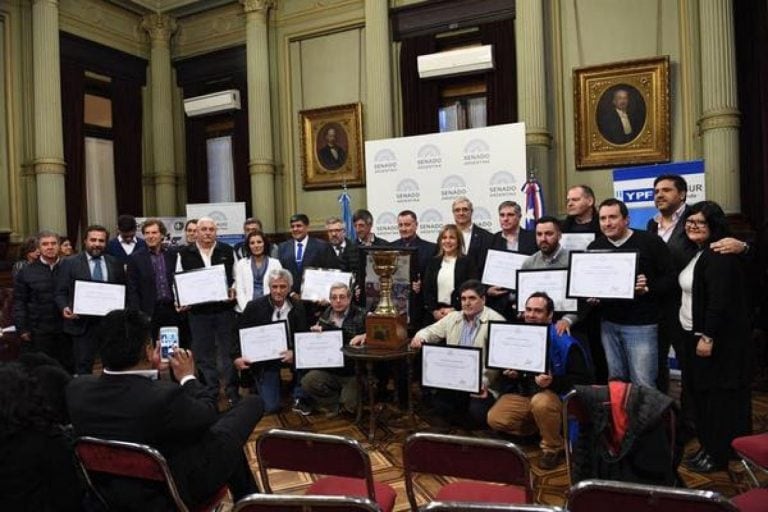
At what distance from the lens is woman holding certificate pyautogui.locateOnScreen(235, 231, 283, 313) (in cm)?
485

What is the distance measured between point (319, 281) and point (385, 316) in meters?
0.98

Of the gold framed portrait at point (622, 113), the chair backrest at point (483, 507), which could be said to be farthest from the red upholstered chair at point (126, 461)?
the gold framed portrait at point (622, 113)

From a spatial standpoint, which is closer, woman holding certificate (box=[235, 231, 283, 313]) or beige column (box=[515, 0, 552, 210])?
woman holding certificate (box=[235, 231, 283, 313])

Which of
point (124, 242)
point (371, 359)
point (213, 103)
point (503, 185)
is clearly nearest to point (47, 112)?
point (213, 103)

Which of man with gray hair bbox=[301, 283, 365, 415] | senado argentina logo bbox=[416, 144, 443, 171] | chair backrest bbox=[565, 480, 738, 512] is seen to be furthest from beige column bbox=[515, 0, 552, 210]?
chair backrest bbox=[565, 480, 738, 512]

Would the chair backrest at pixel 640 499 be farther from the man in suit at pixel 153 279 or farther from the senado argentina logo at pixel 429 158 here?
the senado argentina logo at pixel 429 158

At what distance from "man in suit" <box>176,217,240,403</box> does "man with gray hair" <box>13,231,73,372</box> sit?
3.16ft

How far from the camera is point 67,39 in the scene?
8.59 metres

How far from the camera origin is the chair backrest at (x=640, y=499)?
1.40 meters

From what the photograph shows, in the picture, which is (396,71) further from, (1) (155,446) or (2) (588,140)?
(1) (155,446)

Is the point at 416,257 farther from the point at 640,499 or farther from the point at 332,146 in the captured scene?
the point at 332,146

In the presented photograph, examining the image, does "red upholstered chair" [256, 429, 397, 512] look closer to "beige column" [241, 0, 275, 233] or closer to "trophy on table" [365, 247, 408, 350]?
"trophy on table" [365, 247, 408, 350]

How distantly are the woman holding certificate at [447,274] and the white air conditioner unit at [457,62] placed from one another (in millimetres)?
3937

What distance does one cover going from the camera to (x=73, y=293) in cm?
457
